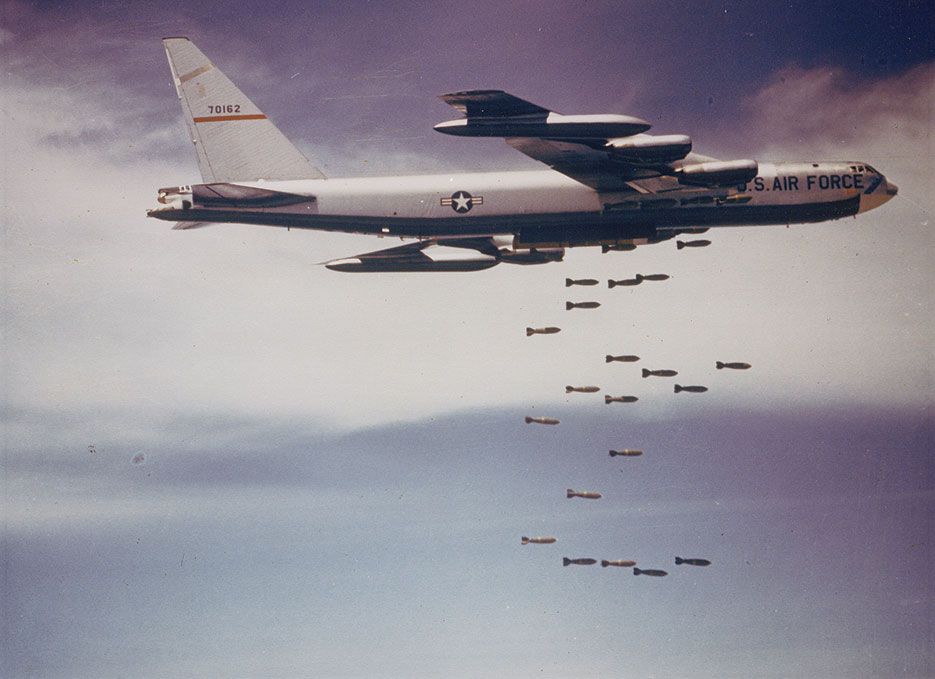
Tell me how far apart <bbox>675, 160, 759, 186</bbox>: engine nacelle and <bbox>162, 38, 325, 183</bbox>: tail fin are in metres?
7.46

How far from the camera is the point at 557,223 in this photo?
16781 millimetres

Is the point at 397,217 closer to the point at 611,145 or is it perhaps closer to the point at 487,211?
the point at 487,211

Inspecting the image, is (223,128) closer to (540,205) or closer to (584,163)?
(540,205)

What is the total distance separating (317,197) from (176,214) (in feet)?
8.95

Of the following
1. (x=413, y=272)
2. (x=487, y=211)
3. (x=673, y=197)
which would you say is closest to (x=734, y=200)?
(x=673, y=197)

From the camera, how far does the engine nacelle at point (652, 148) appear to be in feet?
50.2

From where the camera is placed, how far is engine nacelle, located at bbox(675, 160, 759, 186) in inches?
617

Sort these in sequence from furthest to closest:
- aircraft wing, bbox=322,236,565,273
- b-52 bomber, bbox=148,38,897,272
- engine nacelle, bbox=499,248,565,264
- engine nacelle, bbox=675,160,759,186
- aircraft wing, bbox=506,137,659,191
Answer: engine nacelle, bbox=499,248,565,264 → aircraft wing, bbox=322,236,565,273 → b-52 bomber, bbox=148,38,897,272 → aircraft wing, bbox=506,137,659,191 → engine nacelle, bbox=675,160,759,186

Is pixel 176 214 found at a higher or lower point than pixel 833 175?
lower

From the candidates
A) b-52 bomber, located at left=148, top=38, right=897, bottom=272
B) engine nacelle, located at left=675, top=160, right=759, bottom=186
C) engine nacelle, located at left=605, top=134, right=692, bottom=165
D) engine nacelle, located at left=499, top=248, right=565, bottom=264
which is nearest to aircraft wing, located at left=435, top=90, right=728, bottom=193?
engine nacelle, located at left=605, top=134, right=692, bottom=165

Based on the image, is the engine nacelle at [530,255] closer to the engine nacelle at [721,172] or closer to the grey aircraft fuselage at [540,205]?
the grey aircraft fuselage at [540,205]

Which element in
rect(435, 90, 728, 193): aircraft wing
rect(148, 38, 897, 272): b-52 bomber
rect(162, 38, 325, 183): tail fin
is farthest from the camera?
rect(162, 38, 325, 183): tail fin

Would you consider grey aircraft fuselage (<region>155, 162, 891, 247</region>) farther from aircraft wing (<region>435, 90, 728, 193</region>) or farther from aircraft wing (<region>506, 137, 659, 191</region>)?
aircraft wing (<region>435, 90, 728, 193</region>)

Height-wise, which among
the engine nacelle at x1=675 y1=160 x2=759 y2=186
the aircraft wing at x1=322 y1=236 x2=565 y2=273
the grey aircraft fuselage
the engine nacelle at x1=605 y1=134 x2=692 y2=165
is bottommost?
the aircraft wing at x1=322 y1=236 x2=565 y2=273
